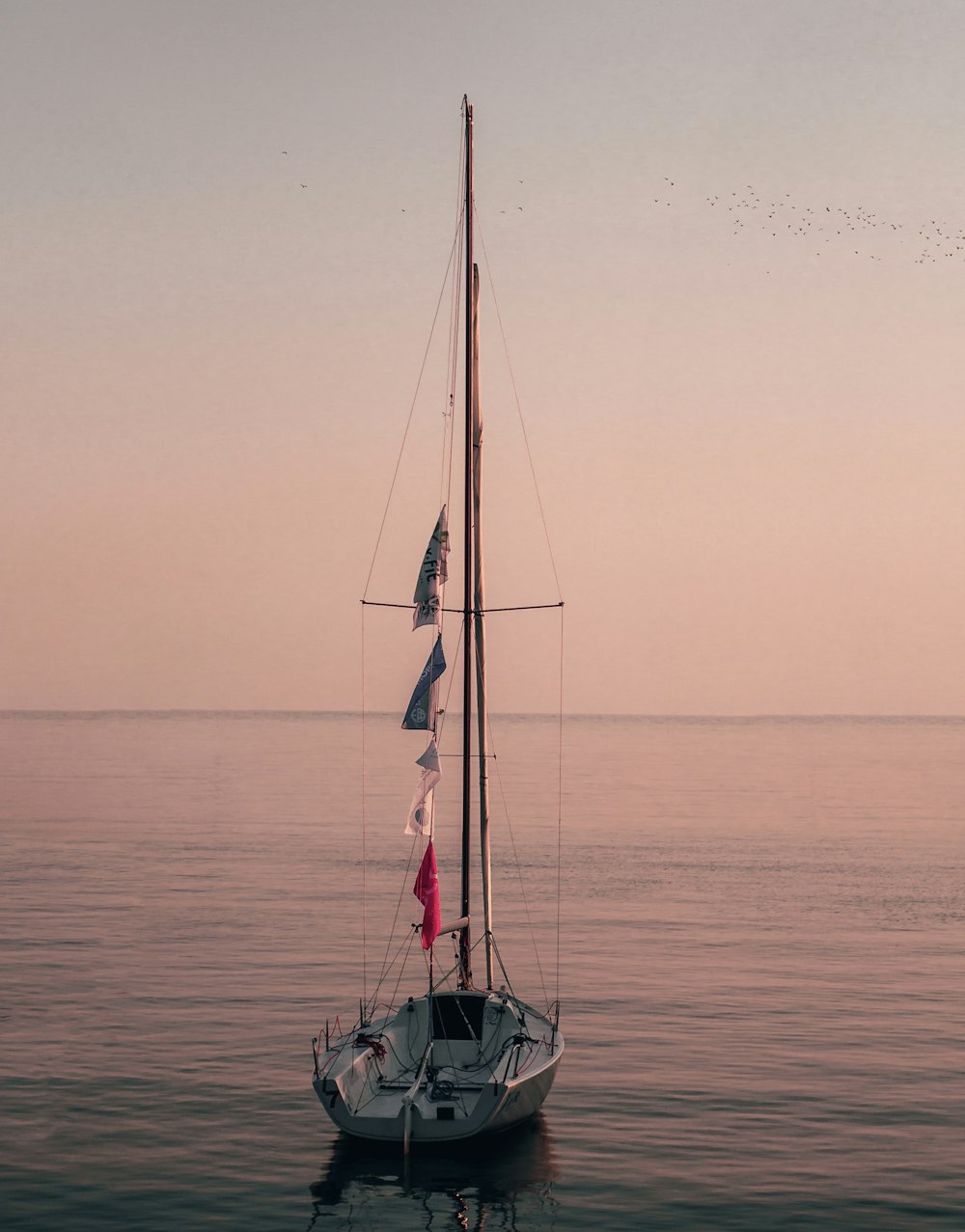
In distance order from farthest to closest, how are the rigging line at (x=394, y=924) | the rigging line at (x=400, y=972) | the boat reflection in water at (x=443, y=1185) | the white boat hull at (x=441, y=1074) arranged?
the rigging line at (x=394, y=924) → the rigging line at (x=400, y=972) → the white boat hull at (x=441, y=1074) → the boat reflection in water at (x=443, y=1185)

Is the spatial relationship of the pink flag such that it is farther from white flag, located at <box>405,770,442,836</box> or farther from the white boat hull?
the white boat hull

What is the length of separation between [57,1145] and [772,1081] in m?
18.0

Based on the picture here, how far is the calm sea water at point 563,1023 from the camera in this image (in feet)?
93.4

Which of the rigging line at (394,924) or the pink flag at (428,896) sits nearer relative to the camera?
the pink flag at (428,896)

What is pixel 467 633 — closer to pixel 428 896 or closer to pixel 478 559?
pixel 478 559

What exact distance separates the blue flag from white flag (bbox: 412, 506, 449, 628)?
3.23 ft

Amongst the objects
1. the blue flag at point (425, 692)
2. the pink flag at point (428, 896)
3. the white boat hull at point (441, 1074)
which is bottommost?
the white boat hull at point (441, 1074)

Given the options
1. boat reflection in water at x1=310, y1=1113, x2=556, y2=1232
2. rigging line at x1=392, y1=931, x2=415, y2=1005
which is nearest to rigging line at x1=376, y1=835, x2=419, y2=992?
rigging line at x1=392, y1=931, x2=415, y2=1005

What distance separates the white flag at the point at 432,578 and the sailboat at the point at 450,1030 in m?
0.02

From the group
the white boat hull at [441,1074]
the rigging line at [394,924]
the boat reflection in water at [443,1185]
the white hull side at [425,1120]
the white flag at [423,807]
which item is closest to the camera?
the boat reflection in water at [443,1185]

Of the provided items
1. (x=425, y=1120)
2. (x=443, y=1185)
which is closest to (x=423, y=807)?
(x=425, y=1120)

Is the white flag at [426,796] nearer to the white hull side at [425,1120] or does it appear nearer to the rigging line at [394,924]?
the white hull side at [425,1120]

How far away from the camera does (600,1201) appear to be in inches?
1117

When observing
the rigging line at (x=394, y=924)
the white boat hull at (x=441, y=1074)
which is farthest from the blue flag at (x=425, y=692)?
the rigging line at (x=394, y=924)
